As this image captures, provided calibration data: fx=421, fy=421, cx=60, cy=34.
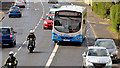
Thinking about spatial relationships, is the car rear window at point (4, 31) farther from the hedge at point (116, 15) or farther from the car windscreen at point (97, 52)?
the hedge at point (116, 15)

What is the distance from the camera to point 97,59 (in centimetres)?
2342

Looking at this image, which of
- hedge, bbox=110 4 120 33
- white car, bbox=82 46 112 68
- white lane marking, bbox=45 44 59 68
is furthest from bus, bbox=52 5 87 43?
white car, bbox=82 46 112 68

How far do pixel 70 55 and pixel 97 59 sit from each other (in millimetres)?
7233

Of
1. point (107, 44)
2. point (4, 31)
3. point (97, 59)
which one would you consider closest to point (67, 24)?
point (4, 31)

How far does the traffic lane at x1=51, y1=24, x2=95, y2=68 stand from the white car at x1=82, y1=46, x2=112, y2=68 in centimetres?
180

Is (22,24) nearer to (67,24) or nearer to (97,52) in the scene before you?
Answer: (67,24)

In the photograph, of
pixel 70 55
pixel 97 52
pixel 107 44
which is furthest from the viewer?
pixel 70 55

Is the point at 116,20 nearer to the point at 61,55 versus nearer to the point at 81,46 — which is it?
the point at 81,46

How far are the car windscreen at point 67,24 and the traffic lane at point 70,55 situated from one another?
1.44 meters

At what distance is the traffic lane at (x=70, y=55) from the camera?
26692 millimetres

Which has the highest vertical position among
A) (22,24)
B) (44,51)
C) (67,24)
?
(67,24)

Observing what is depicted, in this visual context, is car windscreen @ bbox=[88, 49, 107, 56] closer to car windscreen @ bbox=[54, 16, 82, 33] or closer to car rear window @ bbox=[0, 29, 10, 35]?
car windscreen @ bbox=[54, 16, 82, 33]

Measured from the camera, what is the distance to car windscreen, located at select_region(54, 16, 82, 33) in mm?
35188

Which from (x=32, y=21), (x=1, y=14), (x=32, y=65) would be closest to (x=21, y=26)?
(x=32, y=21)
